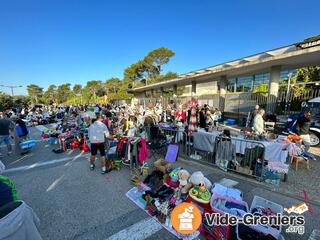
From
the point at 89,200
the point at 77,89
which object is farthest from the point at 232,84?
the point at 77,89

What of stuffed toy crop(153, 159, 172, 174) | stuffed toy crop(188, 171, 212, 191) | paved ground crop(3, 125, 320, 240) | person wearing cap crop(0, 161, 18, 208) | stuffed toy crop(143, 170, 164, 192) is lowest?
paved ground crop(3, 125, 320, 240)

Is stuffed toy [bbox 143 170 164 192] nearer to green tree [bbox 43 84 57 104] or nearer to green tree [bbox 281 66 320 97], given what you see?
green tree [bbox 281 66 320 97]

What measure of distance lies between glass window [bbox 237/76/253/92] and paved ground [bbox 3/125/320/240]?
16.0 m

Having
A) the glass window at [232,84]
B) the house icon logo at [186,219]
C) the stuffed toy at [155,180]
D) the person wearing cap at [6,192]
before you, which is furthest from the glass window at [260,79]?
the person wearing cap at [6,192]

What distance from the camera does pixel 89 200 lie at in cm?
351

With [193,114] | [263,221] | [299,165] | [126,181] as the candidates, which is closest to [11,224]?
[126,181]

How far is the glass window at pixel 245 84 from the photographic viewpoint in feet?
58.1

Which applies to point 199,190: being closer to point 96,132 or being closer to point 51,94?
point 96,132

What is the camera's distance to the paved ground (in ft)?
8.75

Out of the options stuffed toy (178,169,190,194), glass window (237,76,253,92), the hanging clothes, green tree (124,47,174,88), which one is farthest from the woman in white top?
green tree (124,47,174,88)

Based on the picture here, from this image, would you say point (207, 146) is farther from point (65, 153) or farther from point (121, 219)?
point (65, 153)

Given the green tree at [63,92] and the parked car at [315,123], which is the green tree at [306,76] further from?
the green tree at [63,92]

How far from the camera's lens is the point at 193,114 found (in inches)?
241

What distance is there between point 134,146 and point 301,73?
18.5 meters
